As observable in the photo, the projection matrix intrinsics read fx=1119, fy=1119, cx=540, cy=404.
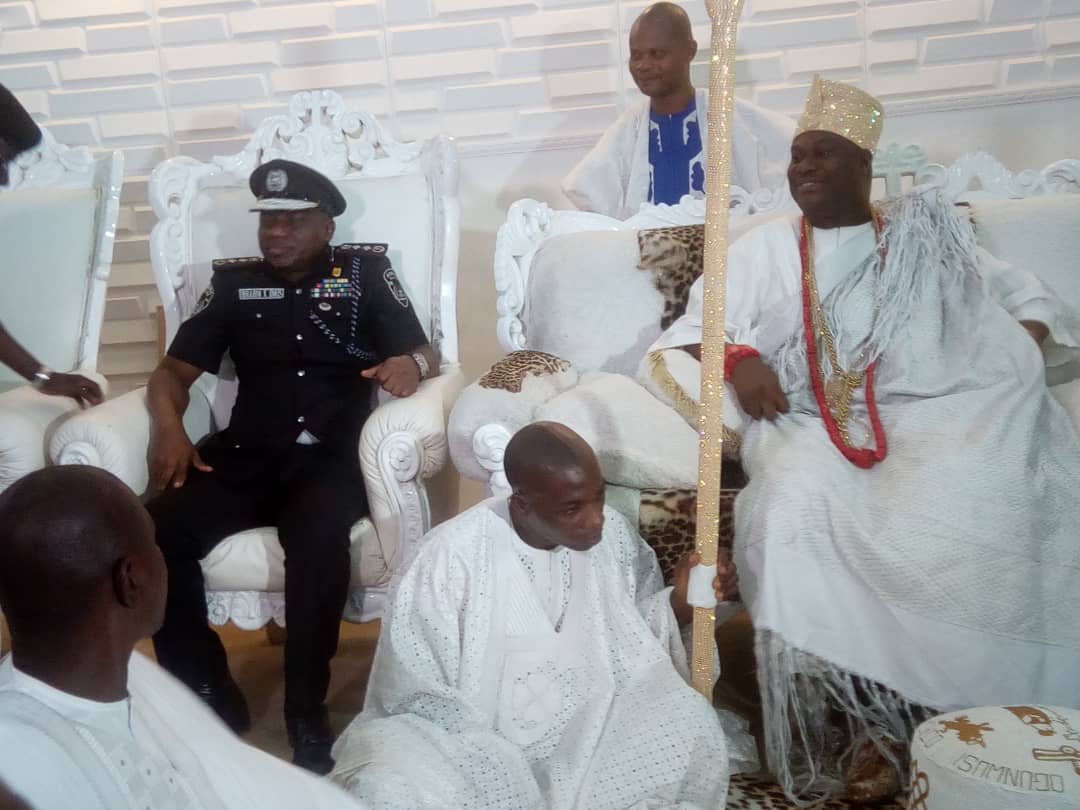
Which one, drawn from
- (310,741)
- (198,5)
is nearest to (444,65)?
(198,5)

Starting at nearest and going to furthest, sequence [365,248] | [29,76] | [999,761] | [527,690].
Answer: [999,761], [527,690], [365,248], [29,76]

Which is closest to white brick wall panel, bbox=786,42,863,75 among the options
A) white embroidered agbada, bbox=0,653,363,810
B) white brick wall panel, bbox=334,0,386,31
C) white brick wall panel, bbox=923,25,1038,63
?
white brick wall panel, bbox=923,25,1038,63

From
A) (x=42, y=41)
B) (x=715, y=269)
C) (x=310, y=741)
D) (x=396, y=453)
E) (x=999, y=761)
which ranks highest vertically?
(x=42, y=41)

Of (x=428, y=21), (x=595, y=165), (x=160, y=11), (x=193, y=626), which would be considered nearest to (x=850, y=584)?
(x=193, y=626)

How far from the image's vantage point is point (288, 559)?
2502mm

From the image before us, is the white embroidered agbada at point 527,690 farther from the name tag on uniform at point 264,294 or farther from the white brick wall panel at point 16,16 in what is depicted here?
the white brick wall panel at point 16,16

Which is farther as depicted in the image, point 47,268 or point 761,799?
point 47,268

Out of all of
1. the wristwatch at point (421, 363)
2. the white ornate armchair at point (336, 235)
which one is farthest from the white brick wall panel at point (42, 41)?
the wristwatch at point (421, 363)

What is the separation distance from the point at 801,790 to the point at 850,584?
1.35 feet

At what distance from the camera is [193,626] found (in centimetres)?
253

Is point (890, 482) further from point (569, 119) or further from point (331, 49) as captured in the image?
point (331, 49)

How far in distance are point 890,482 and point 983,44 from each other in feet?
8.16

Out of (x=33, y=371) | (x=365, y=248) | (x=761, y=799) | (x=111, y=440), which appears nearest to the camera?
(x=761, y=799)

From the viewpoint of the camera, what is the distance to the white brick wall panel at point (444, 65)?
419cm
